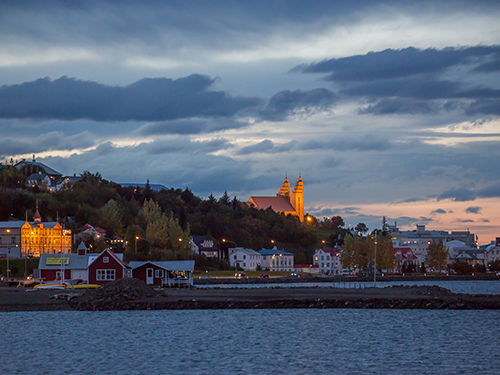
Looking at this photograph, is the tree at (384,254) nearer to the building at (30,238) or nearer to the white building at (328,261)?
the white building at (328,261)

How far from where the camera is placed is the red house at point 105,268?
74.4 metres

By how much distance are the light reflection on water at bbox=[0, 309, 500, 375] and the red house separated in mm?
26257

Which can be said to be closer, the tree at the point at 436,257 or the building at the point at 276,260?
the building at the point at 276,260

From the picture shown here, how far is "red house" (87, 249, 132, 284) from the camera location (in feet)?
244

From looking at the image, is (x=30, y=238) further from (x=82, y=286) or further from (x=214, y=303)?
(x=214, y=303)

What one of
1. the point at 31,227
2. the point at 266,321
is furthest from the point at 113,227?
the point at 266,321

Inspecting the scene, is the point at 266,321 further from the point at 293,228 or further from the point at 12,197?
the point at 293,228

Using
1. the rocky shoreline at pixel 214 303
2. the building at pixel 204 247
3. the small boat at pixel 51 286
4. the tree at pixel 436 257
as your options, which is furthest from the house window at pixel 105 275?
the tree at pixel 436 257

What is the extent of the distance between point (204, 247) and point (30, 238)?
42.2 m

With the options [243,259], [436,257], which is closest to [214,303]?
[243,259]

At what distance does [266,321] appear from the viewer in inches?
1697

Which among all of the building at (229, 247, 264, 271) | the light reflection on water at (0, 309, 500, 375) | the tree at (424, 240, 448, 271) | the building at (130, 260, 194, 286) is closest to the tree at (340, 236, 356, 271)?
the building at (229, 247, 264, 271)

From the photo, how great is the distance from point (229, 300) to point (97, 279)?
30.3m

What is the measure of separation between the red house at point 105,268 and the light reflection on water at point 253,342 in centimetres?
2626
